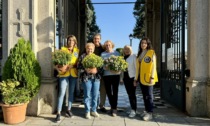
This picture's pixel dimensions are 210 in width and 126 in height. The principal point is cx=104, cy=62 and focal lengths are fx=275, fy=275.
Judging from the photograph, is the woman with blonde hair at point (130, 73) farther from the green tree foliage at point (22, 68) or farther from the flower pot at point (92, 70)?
the green tree foliage at point (22, 68)

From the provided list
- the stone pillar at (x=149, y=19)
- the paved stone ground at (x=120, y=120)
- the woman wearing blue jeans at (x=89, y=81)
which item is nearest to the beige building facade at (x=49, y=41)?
the paved stone ground at (x=120, y=120)

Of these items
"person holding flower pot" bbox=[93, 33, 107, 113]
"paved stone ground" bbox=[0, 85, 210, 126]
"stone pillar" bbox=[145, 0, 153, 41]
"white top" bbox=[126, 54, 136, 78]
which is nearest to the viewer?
"paved stone ground" bbox=[0, 85, 210, 126]

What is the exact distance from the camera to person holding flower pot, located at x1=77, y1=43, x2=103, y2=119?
5.86 m

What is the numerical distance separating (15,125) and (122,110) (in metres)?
2.68

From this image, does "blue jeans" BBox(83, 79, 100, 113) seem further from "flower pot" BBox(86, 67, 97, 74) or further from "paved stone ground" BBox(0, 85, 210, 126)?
"paved stone ground" BBox(0, 85, 210, 126)

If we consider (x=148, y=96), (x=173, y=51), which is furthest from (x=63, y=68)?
(x=173, y=51)

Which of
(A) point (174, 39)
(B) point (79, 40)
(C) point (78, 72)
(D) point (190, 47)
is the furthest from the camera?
(B) point (79, 40)

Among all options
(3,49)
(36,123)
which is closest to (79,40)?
(3,49)

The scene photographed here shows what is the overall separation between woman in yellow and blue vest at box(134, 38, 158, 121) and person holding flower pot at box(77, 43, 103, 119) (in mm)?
886

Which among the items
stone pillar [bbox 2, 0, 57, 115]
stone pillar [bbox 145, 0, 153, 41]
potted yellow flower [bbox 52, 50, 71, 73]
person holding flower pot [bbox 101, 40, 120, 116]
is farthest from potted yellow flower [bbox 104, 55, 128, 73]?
stone pillar [bbox 145, 0, 153, 41]

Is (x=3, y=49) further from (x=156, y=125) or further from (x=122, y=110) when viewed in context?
(x=156, y=125)

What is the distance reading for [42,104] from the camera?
6480 mm

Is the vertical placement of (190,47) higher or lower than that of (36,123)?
higher

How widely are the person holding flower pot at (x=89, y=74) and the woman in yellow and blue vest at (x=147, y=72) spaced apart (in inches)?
34.9
